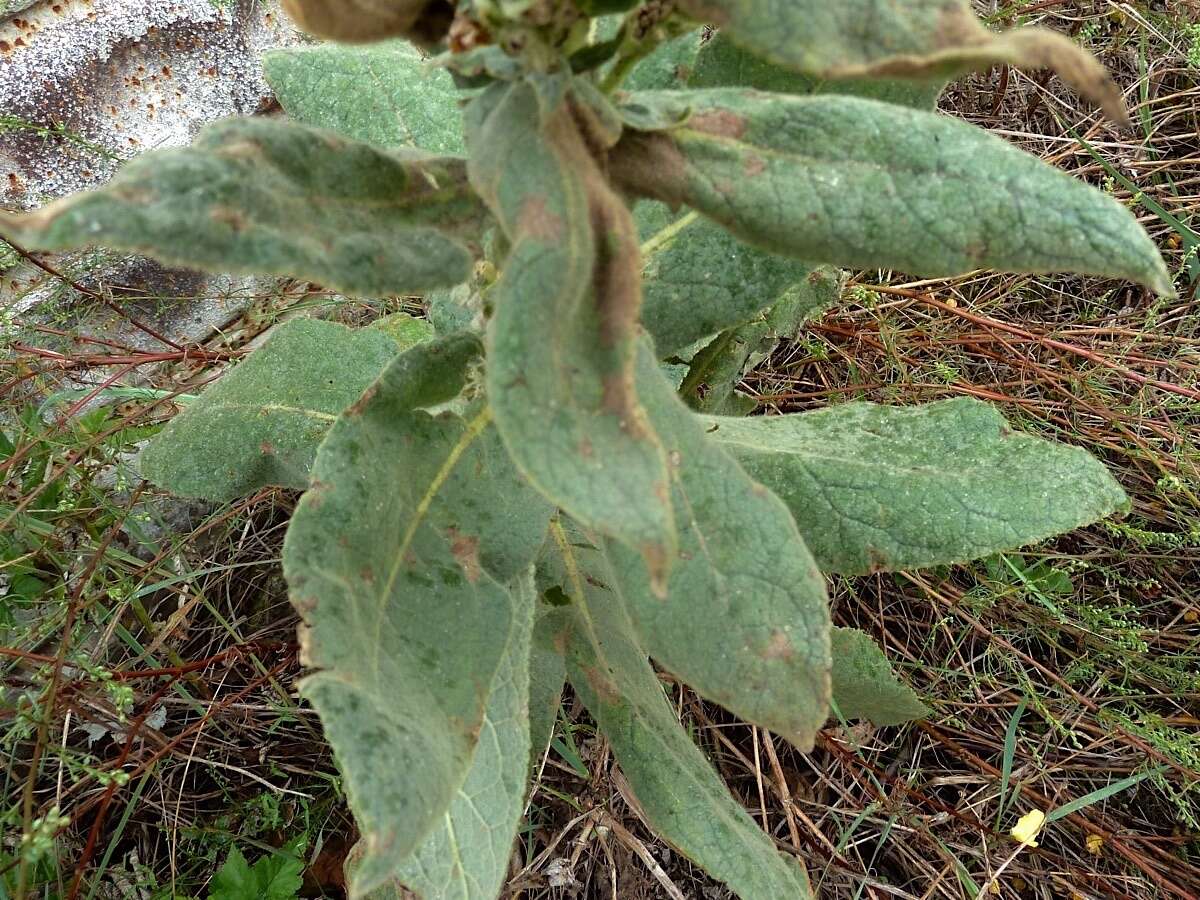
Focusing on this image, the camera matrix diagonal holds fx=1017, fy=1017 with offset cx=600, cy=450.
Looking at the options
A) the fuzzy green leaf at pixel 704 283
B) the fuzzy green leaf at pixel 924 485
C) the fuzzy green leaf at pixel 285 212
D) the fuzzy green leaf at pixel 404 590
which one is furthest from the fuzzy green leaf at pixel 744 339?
the fuzzy green leaf at pixel 285 212

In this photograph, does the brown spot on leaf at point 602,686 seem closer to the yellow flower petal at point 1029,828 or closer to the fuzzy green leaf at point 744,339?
the fuzzy green leaf at point 744,339

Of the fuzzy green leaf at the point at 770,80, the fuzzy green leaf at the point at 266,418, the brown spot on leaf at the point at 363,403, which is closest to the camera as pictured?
the brown spot on leaf at the point at 363,403

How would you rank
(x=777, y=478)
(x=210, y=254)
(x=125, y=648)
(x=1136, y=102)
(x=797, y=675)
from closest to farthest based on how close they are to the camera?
(x=210, y=254)
(x=797, y=675)
(x=777, y=478)
(x=125, y=648)
(x=1136, y=102)

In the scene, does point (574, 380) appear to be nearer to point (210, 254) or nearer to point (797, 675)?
point (210, 254)

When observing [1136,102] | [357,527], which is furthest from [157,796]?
[1136,102]

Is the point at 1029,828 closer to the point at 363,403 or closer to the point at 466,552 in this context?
the point at 466,552
